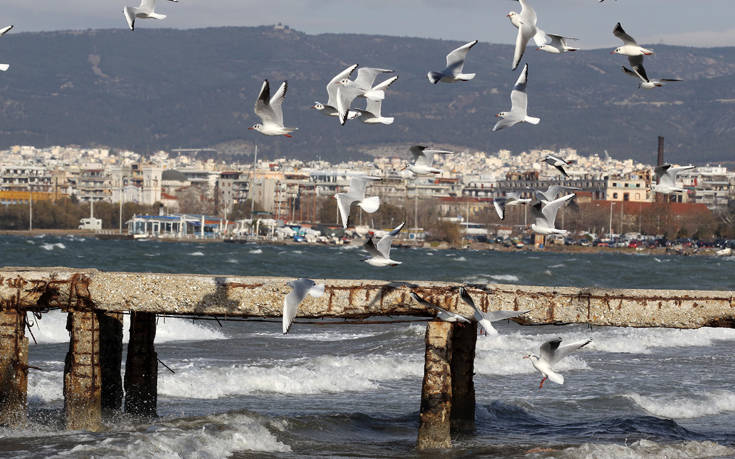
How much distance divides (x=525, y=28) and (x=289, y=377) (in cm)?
731

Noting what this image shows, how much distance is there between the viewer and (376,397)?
14.8 meters

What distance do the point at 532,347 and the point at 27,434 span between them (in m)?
11.1

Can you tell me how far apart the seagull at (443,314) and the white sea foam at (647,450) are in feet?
5.50

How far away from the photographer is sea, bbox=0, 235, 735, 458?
1094cm

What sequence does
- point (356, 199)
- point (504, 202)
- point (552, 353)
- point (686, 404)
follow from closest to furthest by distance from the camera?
1. point (552, 353)
2. point (356, 199)
3. point (504, 202)
4. point (686, 404)

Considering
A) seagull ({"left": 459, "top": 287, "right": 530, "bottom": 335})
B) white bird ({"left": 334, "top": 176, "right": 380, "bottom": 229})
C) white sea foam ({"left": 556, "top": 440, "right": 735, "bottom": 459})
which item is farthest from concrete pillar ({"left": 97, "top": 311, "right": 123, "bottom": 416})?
white sea foam ({"left": 556, "top": 440, "right": 735, "bottom": 459})

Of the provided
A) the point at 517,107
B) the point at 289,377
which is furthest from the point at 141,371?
the point at 517,107

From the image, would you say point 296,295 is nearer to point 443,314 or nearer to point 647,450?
point 443,314

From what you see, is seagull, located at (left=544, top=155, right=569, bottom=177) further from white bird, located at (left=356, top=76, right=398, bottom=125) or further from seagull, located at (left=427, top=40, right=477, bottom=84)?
white bird, located at (left=356, top=76, right=398, bottom=125)

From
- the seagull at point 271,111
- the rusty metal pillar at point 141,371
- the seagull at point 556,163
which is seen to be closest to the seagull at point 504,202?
the seagull at point 556,163

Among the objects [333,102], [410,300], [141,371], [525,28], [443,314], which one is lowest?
[141,371]

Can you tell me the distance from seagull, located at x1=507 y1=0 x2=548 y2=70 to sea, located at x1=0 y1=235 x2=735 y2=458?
3210mm

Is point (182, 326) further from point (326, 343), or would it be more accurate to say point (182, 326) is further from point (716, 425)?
point (716, 425)

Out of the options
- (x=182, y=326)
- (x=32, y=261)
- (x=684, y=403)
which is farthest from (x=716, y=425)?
(x=32, y=261)
